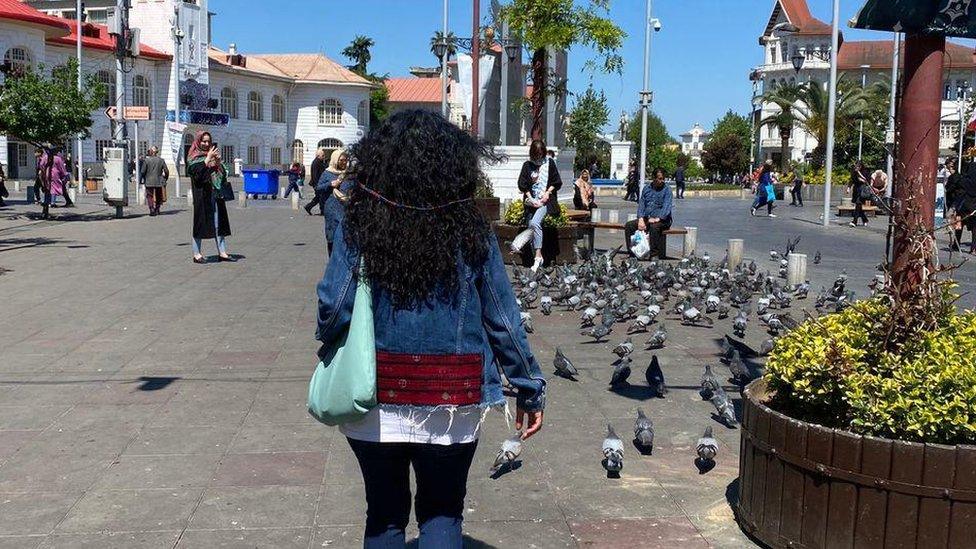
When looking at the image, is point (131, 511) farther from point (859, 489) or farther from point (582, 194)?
point (582, 194)

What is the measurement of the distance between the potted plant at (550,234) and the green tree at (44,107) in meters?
13.0

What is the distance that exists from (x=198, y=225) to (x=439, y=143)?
36.3ft

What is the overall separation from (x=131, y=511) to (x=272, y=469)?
0.78 m

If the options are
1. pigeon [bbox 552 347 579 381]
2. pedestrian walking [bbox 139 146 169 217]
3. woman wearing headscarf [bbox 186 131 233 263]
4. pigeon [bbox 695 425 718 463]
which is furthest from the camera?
pedestrian walking [bbox 139 146 169 217]

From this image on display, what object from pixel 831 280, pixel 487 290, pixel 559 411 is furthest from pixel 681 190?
pixel 487 290

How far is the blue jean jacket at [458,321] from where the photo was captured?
112 inches

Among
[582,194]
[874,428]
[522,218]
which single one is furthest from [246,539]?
[582,194]

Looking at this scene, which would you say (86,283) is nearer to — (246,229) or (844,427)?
(246,229)

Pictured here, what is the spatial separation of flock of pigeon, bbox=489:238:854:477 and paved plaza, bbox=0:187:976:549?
0.15 m

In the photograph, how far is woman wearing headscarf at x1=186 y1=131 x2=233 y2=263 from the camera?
1290cm

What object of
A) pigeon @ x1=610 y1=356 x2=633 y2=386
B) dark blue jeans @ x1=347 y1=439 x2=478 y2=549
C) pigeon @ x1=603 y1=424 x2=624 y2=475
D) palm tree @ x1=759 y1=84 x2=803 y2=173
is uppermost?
palm tree @ x1=759 y1=84 x2=803 y2=173

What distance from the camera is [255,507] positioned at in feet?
14.5

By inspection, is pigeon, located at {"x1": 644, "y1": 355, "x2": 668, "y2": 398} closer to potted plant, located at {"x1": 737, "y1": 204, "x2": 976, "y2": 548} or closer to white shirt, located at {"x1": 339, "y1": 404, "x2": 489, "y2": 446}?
potted plant, located at {"x1": 737, "y1": 204, "x2": 976, "y2": 548}

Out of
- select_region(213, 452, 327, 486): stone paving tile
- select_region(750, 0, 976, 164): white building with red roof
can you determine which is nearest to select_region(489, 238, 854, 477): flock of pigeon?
select_region(213, 452, 327, 486): stone paving tile
